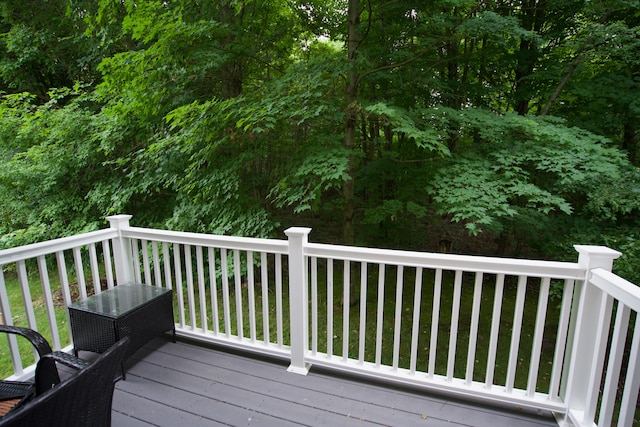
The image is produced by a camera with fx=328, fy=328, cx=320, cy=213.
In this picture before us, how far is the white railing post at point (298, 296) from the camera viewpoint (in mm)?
2219

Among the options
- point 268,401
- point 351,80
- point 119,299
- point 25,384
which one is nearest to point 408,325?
point 268,401

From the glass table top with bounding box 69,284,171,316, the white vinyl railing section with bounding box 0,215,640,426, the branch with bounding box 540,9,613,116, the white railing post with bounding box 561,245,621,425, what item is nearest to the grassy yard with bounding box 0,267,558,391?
the white vinyl railing section with bounding box 0,215,640,426

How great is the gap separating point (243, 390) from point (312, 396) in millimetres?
455

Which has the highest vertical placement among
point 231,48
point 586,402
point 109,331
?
point 231,48

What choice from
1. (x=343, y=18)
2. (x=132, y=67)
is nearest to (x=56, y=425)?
(x=132, y=67)

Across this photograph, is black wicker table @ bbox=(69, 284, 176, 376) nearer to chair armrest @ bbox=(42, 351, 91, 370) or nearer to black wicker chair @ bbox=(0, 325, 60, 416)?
black wicker chair @ bbox=(0, 325, 60, 416)

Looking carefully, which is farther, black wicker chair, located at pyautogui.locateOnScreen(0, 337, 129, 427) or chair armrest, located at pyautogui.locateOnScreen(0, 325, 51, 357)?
chair armrest, located at pyautogui.locateOnScreen(0, 325, 51, 357)

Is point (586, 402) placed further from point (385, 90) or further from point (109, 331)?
point (385, 90)

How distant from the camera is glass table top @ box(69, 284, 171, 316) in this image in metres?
2.25

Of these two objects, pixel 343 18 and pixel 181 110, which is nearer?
pixel 181 110

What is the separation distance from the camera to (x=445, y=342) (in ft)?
14.7

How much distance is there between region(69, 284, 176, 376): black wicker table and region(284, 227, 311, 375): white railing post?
1.05 metres

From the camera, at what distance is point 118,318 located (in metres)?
2.16

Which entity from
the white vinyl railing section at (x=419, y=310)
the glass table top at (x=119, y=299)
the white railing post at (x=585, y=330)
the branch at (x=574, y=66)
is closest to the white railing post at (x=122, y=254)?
the white vinyl railing section at (x=419, y=310)
